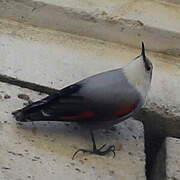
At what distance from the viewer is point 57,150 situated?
2336 millimetres

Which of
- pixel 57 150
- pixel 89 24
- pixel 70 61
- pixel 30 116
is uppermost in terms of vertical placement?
pixel 89 24

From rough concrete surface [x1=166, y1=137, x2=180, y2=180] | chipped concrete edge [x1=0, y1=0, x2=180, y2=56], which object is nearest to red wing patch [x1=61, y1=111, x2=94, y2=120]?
rough concrete surface [x1=166, y1=137, x2=180, y2=180]

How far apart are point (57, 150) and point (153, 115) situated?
610mm

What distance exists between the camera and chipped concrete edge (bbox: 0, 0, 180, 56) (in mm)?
3123

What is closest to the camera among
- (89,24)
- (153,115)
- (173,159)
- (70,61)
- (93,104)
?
(93,104)

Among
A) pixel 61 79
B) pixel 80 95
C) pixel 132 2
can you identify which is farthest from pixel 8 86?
pixel 132 2

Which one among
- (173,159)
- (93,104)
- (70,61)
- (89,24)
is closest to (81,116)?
(93,104)

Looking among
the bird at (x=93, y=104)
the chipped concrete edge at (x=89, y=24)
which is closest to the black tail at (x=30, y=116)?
the bird at (x=93, y=104)

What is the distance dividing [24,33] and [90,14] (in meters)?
0.39

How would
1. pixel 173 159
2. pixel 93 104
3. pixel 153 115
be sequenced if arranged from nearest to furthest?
pixel 93 104, pixel 173 159, pixel 153 115

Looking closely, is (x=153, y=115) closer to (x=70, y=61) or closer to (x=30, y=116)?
(x=70, y=61)

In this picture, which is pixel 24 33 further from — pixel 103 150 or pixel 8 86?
pixel 103 150

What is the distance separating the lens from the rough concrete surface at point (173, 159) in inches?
91.3

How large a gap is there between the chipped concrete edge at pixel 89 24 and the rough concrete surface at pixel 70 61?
1.7 inches
